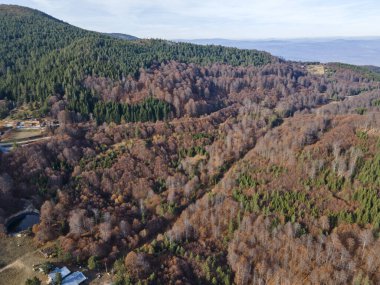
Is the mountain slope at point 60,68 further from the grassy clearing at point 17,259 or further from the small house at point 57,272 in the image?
the small house at point 57,272

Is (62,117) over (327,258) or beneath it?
over

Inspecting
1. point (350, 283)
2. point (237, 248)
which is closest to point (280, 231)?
point (237, 248)

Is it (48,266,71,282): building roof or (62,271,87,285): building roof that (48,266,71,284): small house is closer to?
(48,266,71,282): building roof

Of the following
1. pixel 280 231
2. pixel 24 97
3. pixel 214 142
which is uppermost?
pixel 24 97

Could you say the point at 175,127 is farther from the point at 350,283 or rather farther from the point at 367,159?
the point at 350,283

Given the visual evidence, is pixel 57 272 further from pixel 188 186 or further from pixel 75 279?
pixel 188 186

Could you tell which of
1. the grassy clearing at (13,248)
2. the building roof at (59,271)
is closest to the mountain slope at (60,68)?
the grassy clearing at (13,248)

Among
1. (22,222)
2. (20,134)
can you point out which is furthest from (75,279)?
(20,134)
